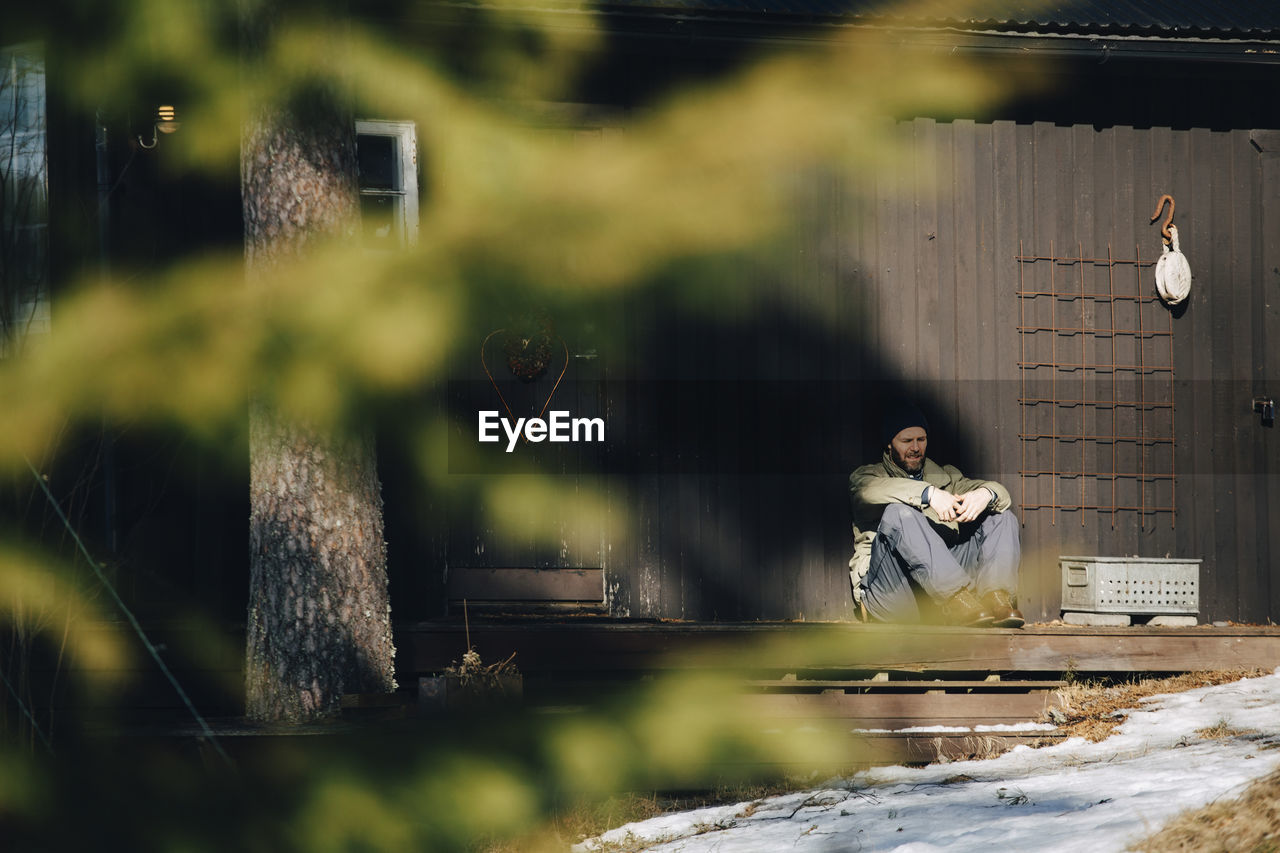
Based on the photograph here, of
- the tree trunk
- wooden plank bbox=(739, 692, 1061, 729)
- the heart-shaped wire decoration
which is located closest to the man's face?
wooden plank bbox=(739, 692, 1061, 729)

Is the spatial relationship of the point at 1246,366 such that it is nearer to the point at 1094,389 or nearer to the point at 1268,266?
the point at 1268,266

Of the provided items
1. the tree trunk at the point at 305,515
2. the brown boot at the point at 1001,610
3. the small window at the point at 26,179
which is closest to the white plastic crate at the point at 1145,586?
the brown boot at the point at 1001,610

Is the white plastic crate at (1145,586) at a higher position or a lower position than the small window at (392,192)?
lower

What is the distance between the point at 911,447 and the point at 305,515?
3249 millimetres

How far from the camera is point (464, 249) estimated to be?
7164 millimetres

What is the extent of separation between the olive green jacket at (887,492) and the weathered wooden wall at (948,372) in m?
0.54

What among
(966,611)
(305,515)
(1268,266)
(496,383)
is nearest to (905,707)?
(966,611)

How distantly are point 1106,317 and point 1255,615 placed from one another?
2076 millimetres

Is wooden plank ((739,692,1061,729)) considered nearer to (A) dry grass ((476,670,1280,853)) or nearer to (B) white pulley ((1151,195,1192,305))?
(A) dry grass ((476,670,1280,853))

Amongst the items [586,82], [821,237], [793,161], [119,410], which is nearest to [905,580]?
[821,237]

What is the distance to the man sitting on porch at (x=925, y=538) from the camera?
6.17 metres

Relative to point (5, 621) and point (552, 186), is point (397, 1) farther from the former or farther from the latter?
point (5, 621)

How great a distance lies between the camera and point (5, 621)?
21.6 ft

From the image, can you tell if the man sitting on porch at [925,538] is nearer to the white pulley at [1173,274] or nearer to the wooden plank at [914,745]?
the wooden plank at [914,745]
